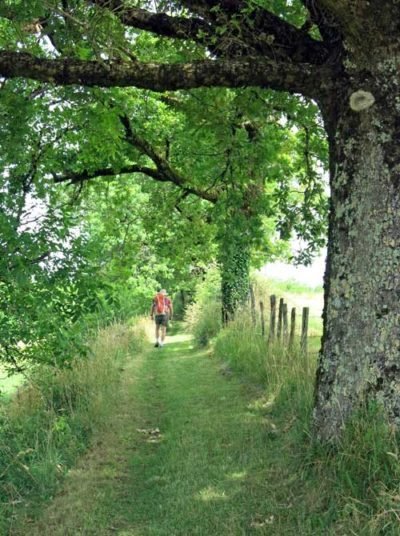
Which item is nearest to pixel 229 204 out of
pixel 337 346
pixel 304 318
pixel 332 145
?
pixel 304 318

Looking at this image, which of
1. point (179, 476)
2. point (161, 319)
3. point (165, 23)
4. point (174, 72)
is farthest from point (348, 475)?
point (161, 319)

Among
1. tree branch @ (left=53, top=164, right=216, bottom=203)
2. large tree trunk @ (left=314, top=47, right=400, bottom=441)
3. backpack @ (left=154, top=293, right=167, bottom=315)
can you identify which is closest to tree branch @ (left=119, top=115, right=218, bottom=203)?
tree branch @ (left=53, top=164, right=216, bottom=203)

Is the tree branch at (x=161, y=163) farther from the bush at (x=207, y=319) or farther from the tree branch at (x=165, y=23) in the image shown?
the tree branch at (x=165, y=23)

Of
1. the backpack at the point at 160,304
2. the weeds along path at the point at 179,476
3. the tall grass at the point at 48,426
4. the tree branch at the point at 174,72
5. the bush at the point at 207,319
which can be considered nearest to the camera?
the weeds along path at the point at 179,476

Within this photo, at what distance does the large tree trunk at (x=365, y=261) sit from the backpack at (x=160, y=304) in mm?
14117

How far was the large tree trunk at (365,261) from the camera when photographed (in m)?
4.71

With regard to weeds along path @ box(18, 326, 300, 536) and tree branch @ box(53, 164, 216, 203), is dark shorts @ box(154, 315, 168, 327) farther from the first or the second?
weeds along path @ box(18, 326, 300, 536)

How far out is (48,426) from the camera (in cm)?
751

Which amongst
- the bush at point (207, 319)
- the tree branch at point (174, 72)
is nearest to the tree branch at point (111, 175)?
the bush at point (207, 319)

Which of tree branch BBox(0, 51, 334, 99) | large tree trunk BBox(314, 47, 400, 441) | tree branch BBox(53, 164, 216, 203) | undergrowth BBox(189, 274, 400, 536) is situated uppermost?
tree branch BBox(0, 51, 334, 99)

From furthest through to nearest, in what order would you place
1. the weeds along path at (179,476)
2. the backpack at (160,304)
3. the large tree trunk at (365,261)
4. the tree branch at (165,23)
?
the backpack at (160,304) → the tree branch at (165,23) → the weeds along path at (179,476) → the large tree trunk at (365,261)

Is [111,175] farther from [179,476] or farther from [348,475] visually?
[348,475]

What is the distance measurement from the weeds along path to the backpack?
9261 millimetres

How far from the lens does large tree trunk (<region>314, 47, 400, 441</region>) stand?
4707 mm
